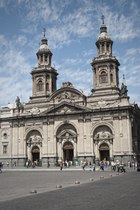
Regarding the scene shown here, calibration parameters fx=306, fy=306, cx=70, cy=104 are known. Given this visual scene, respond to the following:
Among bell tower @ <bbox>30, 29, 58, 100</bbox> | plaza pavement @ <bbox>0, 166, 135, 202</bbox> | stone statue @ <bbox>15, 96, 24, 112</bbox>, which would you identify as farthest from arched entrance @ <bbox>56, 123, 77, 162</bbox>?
plaza pavement @ <bbox>0, 166, 135, 202</bbox>

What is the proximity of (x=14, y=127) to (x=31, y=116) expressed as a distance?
206 inches

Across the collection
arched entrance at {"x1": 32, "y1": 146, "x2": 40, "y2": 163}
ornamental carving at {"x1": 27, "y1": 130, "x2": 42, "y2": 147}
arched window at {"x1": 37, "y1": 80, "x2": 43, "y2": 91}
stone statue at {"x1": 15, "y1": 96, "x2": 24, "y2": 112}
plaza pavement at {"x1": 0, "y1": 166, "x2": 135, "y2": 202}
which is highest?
arched window at {"x1": 37, "y1": 80, "x2": 43, "y2": 91}

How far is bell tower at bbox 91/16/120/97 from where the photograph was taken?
67250 mm

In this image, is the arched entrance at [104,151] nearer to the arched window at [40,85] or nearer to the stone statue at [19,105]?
the arched window at [40,85]

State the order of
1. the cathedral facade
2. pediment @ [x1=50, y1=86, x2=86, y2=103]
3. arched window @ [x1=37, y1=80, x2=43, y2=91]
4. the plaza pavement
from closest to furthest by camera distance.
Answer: the plaza pavement < the cathedral facade < pediment @ [x1=50, y1=86, x2=86, y2=103] < arched window @ [x1=37, y1=80, x2=43, y2=91]

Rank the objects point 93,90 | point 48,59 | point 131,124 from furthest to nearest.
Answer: point 48,59
point 93,90
point 131,124

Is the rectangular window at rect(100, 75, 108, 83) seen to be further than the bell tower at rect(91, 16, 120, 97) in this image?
Yes

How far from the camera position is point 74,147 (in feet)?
213

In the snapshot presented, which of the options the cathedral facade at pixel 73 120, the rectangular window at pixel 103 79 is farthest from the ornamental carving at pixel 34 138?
the rectangular window at pixel 103 79

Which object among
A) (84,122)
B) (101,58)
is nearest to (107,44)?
(101,58)

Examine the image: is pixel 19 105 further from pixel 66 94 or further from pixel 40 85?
pixel 66 94

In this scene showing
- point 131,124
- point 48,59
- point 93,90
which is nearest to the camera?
point 131,124

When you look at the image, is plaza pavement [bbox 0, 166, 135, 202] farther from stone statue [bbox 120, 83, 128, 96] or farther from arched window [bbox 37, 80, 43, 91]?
arched window [bbox 37, 80, 43, 91]

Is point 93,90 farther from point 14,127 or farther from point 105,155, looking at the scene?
point 14,127
